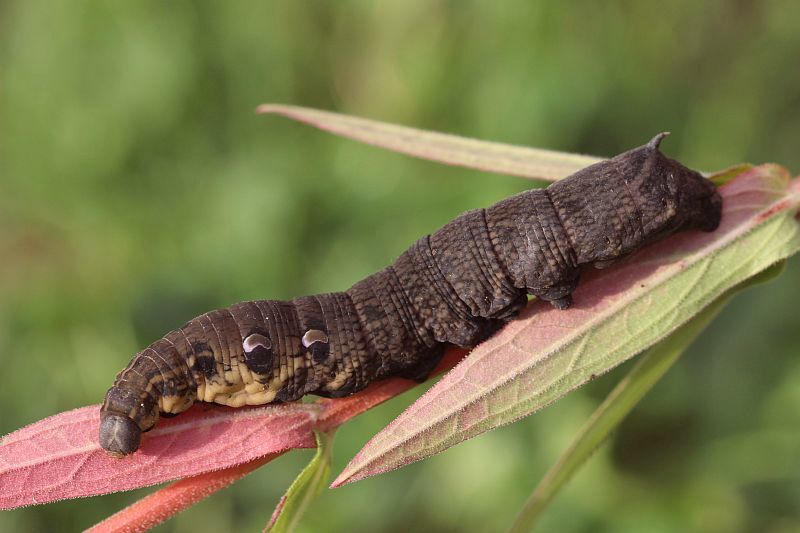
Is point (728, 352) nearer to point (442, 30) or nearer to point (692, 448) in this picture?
point (692, 448)

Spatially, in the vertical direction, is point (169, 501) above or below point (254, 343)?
below

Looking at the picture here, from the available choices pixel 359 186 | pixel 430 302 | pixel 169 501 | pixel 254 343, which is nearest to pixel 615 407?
pixel 430 302

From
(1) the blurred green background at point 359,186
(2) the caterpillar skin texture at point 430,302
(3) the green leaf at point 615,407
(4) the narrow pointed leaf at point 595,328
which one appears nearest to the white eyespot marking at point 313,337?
(2) the caterpillar skin texture at point 430,302

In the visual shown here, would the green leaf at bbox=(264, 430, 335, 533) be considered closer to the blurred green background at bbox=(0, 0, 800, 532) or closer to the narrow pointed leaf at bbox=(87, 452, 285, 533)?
the narrow pointed leaf at bbox=(87, 452, 285, 533)

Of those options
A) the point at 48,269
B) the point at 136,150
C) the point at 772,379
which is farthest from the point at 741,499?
the point at 48,269

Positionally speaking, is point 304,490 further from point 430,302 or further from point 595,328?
point 595,328

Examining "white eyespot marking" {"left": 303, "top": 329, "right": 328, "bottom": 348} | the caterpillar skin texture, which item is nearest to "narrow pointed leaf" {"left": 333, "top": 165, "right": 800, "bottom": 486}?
the caterpillar skin texture
